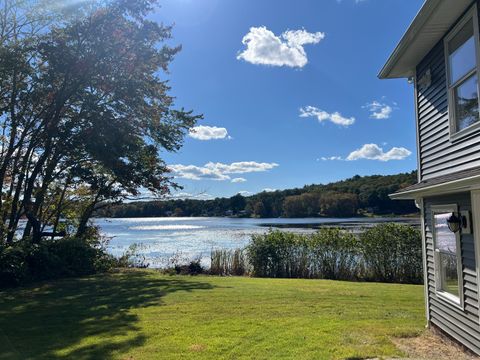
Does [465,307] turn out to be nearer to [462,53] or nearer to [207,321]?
[462,53]

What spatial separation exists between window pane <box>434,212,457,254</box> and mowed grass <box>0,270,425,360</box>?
55.9 inches

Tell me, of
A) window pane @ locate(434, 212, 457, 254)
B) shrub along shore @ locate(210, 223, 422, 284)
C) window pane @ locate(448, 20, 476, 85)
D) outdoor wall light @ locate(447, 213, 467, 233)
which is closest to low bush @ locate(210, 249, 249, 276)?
shrub along shore @ locate(210, 223, 422, 284)

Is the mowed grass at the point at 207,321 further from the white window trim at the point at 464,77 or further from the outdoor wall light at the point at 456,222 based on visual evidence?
the white window trim at the point at 464,77

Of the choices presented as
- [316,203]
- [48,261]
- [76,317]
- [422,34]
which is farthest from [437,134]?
[316,203]

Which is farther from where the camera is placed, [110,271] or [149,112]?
[110,271]

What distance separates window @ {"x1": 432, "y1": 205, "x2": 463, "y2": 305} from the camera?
5.14 metres

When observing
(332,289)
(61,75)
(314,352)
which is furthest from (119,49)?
(314,352)

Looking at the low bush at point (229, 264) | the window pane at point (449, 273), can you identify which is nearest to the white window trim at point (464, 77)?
the window pane at point (449, 273)

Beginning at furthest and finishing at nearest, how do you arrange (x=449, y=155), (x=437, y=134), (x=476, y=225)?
(x=437, y=134), (x=449, y=155), (x=476, y=225)

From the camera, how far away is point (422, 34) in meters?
5.66

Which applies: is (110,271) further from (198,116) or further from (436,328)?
(436,328)

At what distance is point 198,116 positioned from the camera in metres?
16.1

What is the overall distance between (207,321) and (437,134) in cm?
480

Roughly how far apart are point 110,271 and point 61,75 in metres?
7.27
